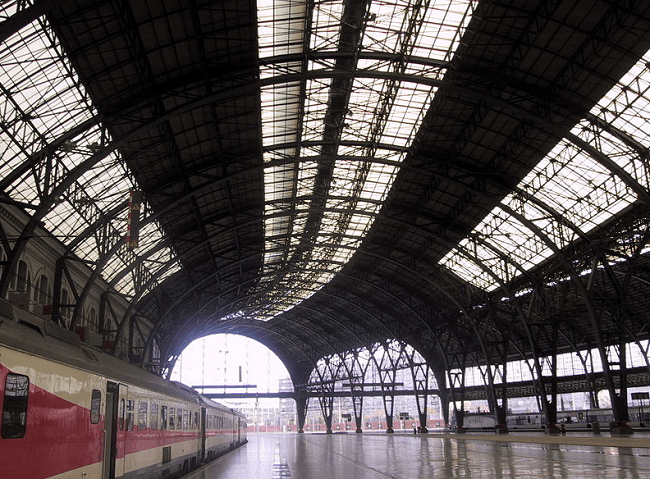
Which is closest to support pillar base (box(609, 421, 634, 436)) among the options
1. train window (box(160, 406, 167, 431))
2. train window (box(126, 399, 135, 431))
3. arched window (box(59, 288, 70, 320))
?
train window (box(160, 406, 167, 431))

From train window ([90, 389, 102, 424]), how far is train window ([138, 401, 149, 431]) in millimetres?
4552

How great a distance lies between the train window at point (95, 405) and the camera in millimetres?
14087

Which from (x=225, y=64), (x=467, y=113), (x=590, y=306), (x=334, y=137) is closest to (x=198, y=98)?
(x=225, y=64)

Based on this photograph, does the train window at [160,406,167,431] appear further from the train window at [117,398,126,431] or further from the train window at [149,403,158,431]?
the train window at [117,398,126,431]

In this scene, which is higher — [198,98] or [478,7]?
[478,7]

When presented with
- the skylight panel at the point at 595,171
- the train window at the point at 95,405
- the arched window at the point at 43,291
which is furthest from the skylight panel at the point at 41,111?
the skylight panel at the point at 595,171

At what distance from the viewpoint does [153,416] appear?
70.7 feet

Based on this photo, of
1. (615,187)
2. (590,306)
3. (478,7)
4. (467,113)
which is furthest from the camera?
(590,306)

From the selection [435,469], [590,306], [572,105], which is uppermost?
[572,105]

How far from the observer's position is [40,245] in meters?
37.2

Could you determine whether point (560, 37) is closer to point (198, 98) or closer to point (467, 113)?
point (467, 113)

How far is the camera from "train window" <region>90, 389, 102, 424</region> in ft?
46.2

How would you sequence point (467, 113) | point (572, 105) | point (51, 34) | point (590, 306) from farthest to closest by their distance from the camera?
point (590, 306) < point (467, 113) < point (572, 105) < point (51, 34)

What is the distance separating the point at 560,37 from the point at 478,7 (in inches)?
190
